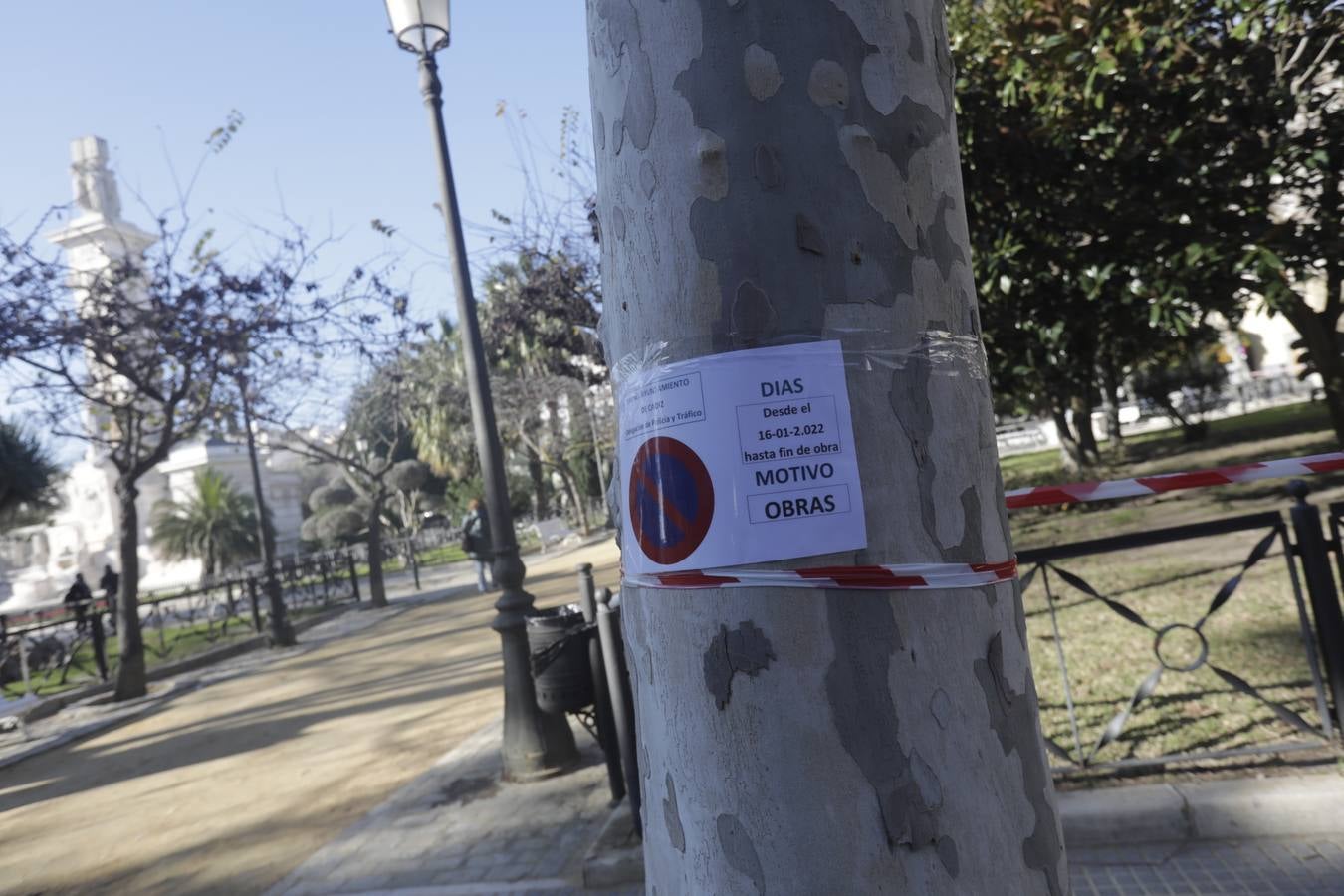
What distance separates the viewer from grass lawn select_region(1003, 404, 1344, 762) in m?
4.54

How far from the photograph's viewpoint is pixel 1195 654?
5785 mm

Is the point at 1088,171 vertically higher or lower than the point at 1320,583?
higher

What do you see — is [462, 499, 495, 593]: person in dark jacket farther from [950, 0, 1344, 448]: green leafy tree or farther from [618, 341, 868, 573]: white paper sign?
[618, 341, 868, 573]: white paper sign

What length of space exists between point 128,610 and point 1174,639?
11534 millimetres

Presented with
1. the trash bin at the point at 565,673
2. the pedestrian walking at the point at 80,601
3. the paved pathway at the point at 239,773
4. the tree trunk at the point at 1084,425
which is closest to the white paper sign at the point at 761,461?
the trash bin at the point at 565,673

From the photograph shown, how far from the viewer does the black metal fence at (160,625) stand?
42.7 feet

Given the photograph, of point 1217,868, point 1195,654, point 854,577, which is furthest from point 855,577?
point 1195,654

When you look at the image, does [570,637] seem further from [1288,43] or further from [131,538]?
[131,538]

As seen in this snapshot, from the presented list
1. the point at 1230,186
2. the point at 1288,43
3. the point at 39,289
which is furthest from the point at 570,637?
the point at 39,289

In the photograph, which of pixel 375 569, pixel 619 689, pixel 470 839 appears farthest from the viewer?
pixel 375 569

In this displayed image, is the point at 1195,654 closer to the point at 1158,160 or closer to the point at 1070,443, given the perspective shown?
the point at 1158,160

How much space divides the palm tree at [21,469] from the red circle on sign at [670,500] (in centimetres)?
2672

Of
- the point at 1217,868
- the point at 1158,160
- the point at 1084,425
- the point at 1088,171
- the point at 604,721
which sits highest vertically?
the point at 1088,171

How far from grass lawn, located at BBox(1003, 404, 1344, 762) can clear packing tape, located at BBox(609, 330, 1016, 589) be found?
366 cm
